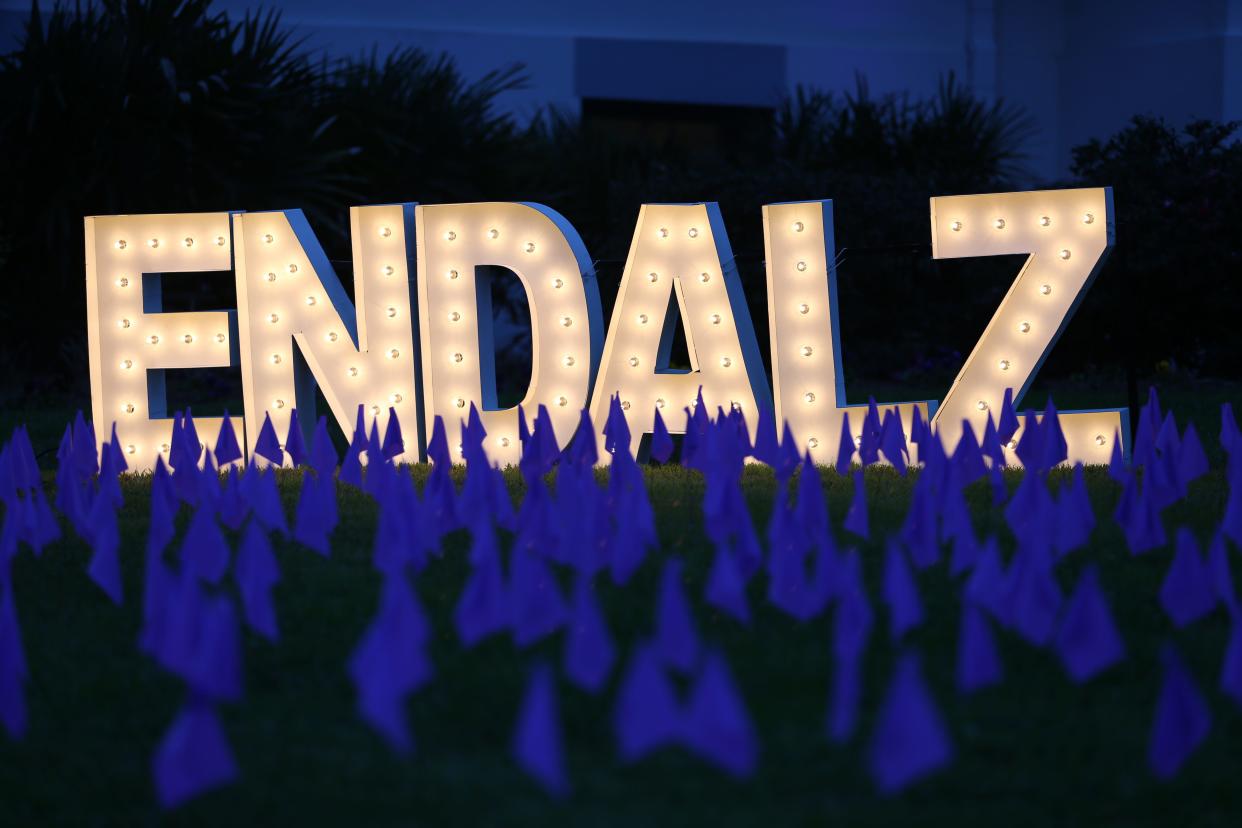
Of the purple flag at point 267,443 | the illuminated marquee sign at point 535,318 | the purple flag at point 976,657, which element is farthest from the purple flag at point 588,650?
the illuminated marquee sign at point 535,318

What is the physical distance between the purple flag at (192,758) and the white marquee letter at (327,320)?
508cm

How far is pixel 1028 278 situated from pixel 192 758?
5.46 metres

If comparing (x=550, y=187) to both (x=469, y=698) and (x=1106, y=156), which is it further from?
(x=469, y=698)

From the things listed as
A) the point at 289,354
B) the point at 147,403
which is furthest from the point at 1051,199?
the point at 147,403

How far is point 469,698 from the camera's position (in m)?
3.86

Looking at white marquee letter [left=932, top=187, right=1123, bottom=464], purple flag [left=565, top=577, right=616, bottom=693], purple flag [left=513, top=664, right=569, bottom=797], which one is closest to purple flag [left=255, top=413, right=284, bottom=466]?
white marquee letter [left=932, top=187, right=1123, bottom=464]

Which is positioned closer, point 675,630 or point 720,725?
point 720,725

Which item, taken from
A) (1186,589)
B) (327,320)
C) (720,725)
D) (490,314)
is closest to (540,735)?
(720,725)

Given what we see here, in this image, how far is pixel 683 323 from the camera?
7789mm

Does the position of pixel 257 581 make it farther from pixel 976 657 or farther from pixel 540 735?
pixel 976 657

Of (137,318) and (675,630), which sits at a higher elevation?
(137,318)

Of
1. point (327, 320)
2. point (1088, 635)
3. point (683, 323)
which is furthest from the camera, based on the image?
point (327, 320)

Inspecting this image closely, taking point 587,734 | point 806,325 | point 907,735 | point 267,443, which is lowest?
point 587,734

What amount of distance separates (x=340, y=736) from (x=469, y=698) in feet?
1.17
